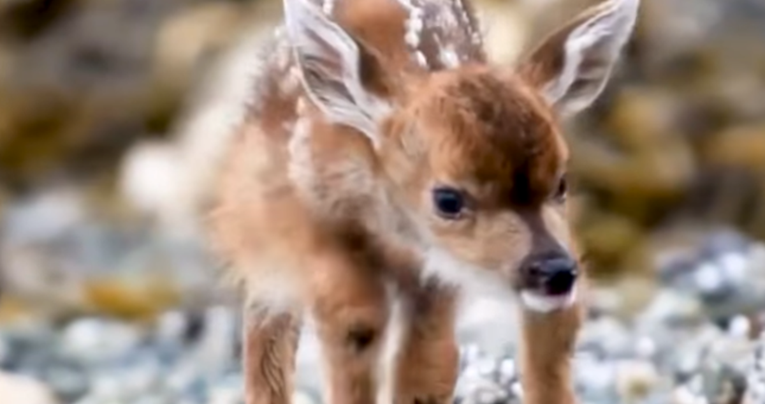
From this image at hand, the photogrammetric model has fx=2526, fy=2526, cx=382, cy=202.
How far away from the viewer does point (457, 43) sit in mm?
1008

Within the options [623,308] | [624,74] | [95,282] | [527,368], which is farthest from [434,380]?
[624,74]

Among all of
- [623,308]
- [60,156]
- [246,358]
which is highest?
[60,156]

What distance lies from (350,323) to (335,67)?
101mm

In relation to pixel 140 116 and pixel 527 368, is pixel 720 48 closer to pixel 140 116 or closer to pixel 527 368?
pixel 140 116

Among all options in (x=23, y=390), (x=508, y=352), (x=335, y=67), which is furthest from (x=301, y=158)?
(x=23, y=390)

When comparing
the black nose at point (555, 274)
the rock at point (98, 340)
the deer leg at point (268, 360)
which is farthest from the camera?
the rock at point (98, 340)

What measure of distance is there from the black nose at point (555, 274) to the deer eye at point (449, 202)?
38mm

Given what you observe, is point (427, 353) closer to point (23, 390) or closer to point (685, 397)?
point (685, 397)

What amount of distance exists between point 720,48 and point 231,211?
1.02 m

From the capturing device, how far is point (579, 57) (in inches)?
38.5

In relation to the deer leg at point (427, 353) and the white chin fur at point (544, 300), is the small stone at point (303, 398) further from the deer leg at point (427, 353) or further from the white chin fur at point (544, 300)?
the white chin fur at point (544, 300)

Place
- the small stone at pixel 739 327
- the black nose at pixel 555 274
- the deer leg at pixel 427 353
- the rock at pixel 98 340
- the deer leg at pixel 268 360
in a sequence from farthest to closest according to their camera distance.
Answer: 1. the rock at pixel 98 340
2. the small stone at pixel 739 327
3. the deer leg at pixel 268 360
4. the deer leg at pixel 427 353
5. the black nose at pixel 555 274

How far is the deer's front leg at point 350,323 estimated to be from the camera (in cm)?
99

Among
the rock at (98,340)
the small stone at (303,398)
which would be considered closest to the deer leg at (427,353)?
the small stone at (303,398)
